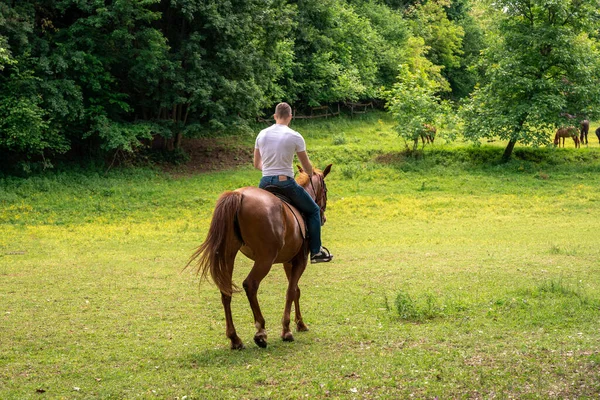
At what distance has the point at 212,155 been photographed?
3166 cm

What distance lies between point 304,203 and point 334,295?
3371 millimetres

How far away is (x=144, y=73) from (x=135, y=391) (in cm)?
2195

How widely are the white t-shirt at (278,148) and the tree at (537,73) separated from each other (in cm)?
2200

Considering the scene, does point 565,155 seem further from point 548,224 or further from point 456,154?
point 548,224

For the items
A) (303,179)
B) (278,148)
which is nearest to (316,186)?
(303,179)

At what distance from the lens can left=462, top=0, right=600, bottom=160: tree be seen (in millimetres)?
28391

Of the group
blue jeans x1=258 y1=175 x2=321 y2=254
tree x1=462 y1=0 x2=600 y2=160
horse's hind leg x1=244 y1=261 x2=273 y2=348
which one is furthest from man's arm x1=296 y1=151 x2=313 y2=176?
tree x1=462 y1=0 x2=600 y2=160

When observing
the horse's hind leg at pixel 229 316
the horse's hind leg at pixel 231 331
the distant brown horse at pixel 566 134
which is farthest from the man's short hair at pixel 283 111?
the distant brown horse at pixel 566 134

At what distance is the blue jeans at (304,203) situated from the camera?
8562mm

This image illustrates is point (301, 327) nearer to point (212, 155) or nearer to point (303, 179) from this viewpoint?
point (303, 179)

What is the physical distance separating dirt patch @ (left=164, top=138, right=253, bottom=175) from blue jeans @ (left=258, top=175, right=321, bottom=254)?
21073mm

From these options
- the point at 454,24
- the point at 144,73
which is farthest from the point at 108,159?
the point at 454,24

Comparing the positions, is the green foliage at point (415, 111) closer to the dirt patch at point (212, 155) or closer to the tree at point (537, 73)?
the tree at point (537, 73)

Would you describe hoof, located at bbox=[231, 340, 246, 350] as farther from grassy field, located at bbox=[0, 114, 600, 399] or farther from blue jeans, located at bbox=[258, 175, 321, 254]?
blue jeans, located at bbox=[258, 175, 321, 254]
